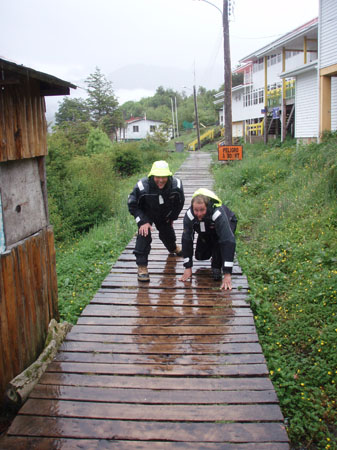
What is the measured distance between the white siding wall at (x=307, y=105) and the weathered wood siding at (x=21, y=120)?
17.0 m

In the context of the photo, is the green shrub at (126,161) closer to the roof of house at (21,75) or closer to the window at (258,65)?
the roof of house at (21,75)

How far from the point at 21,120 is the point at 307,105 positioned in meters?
18.9

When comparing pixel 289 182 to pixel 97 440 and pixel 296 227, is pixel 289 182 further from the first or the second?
pixel 97 440

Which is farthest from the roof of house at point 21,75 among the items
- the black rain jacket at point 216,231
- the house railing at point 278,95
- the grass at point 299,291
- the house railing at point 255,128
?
the house railing at point 255,128

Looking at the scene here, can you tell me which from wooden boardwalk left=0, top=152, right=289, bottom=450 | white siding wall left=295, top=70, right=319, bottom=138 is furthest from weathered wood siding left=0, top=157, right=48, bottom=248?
white siding wall left=295, top=70, right=319, bottom=138

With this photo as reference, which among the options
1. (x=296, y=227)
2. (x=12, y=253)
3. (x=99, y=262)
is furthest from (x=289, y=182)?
(x=12, y=253)

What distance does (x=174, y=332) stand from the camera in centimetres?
420

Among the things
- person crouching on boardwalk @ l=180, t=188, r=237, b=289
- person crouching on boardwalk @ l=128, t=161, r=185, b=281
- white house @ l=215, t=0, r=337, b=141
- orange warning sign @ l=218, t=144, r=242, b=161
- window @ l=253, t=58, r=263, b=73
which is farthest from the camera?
window @ l=253, t=58, r=263, b=73

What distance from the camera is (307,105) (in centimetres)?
2002

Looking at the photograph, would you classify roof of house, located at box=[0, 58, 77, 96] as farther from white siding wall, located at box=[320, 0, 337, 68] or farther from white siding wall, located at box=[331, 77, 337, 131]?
white siding wall, located at box=[331, 77, 337, 131]

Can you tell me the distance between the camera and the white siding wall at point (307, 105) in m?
19.2

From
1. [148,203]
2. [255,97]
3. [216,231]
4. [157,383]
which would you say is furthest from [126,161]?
[157,383]

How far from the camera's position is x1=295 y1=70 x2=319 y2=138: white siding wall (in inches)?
758

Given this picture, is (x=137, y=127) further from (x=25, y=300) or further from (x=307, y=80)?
(x=25, y=300)
